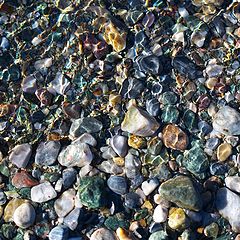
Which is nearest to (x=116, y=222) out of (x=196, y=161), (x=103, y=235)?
(x=103, y=235)

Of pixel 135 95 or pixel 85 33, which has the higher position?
pixel 85 33

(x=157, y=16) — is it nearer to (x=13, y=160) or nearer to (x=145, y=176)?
(x=145, y=176)

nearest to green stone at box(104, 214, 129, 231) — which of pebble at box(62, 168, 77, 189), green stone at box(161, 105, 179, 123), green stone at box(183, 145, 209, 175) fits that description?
pebble at box(62, 168, 77, 189)

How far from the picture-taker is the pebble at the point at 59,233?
6.61 feet

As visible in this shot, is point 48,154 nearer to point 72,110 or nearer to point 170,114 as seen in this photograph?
point 72,110

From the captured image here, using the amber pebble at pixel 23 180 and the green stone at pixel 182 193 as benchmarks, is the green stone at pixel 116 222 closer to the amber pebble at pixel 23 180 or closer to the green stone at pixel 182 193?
the green stone at pixel 182 193

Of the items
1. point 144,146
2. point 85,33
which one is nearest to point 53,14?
point 85,33

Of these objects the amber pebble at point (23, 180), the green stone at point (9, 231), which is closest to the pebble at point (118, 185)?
the amber pebble at point (23, 180)

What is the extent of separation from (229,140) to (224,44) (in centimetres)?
44

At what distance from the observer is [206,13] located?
2293mm

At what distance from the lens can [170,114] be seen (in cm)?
213

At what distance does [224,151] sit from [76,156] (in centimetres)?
61

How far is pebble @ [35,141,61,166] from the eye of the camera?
2.14 meters

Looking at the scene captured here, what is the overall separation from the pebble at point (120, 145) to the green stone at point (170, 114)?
0.62 feet
